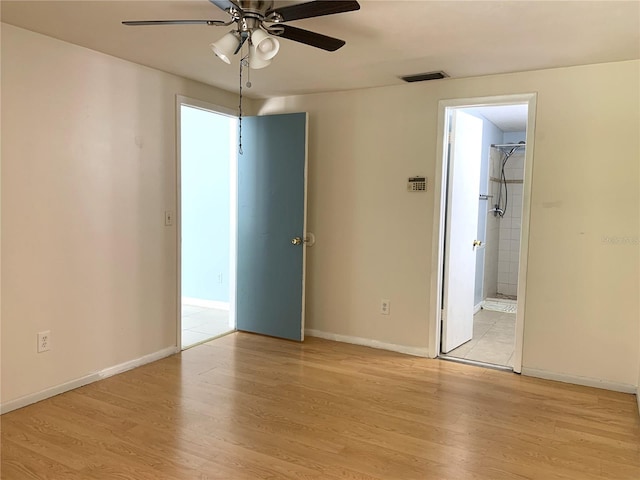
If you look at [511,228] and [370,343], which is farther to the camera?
[511,228]

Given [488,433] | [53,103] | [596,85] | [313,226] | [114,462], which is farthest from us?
[313,226]

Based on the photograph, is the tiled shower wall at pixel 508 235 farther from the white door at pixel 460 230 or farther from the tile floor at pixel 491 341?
the white door at pixel 460 230

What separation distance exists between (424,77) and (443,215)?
1.08m

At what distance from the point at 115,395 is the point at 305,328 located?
189 cm

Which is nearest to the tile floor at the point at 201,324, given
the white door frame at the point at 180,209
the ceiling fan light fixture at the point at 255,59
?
the white door frame at the point at 180,209

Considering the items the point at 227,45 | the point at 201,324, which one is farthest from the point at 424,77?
the point at 201,324

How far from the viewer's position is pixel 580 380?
3.38 m

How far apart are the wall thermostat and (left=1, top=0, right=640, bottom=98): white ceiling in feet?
2.64

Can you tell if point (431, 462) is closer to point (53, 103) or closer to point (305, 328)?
point (305, 328)

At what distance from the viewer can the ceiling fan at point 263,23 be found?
1.94 meters

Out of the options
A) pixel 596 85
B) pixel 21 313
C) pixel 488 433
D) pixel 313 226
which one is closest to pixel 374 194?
pixel 313 226

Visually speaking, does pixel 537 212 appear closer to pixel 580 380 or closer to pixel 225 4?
pixel 580 380

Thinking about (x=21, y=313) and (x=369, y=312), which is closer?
(x=21, y=313)

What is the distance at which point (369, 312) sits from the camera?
13.7 feet
